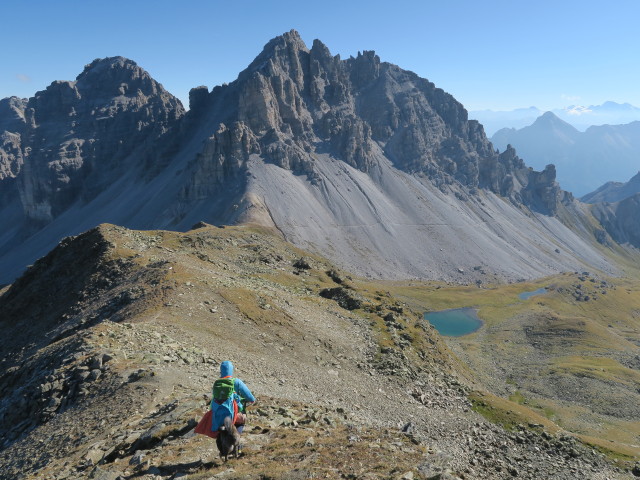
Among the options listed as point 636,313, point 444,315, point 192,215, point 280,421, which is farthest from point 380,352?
point 636,313

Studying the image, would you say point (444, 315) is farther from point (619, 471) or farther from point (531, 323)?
point (619, 471)

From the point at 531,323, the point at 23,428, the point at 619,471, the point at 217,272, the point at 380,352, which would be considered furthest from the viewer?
the point at 531,323

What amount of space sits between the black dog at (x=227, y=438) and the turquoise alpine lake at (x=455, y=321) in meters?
128

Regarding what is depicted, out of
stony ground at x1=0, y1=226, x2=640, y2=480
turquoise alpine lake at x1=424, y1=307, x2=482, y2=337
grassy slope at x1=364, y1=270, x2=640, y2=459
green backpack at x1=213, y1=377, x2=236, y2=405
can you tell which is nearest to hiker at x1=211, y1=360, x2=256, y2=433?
green backpack at x1=213, y1=377, x2=236, y2=405

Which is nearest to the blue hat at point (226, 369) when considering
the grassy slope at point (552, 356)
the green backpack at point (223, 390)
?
the green backpack at point (223, 390)

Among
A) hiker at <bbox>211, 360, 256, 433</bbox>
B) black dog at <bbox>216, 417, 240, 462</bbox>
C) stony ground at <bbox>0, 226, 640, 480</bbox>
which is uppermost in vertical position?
hiker at <bbox>211, 360, 256, 433</bbox>

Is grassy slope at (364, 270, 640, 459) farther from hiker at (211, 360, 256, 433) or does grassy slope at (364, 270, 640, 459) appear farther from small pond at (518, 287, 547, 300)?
hiker at (211, 360, 256, 433)

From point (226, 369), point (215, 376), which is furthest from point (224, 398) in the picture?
point (215, 376)

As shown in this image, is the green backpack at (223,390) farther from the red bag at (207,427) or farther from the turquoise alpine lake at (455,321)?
the turquoise alpine lake at (455,321)

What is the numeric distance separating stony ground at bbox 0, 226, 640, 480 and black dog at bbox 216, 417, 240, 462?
2.10 feet

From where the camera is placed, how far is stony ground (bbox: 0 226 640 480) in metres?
19.0

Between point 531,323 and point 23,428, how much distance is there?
154 meters

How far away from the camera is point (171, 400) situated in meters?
23.9

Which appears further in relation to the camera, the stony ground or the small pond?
the small pond
